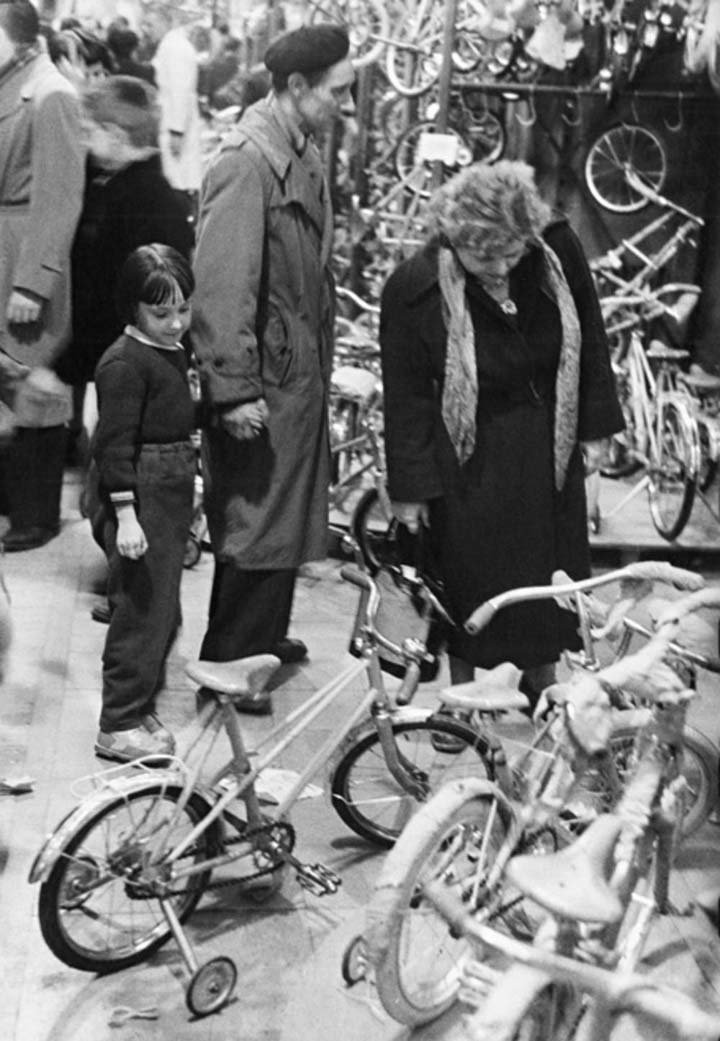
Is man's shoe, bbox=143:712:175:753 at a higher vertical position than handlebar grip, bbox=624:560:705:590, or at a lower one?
lower

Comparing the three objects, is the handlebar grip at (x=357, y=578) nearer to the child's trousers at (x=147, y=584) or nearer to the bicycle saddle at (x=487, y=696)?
the bicycle saddle at (x=487, y=696)

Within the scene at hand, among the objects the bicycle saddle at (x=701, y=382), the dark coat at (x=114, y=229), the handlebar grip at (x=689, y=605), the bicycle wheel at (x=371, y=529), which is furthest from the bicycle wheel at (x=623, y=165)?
the handlebar grip at (x=689, y=605)

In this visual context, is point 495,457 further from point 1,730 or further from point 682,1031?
point 682,1031

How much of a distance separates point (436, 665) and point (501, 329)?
1.06 meters

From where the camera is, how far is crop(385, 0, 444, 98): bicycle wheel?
848cm

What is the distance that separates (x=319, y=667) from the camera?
551 centimetres

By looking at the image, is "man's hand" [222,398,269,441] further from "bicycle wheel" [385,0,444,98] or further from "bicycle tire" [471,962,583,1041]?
"bicycle wheel" [385,0,444,98]

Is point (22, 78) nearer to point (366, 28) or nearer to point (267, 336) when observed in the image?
point (267, 336)

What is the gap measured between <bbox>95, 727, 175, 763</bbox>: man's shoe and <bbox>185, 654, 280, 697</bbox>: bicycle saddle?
1051 mm

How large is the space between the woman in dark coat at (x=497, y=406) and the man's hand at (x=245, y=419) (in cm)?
42

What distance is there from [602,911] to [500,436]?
2.19 metres

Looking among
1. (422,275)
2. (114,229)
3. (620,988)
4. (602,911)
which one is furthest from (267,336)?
(620,988)

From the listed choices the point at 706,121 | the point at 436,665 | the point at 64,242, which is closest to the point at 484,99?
the point at 706,121

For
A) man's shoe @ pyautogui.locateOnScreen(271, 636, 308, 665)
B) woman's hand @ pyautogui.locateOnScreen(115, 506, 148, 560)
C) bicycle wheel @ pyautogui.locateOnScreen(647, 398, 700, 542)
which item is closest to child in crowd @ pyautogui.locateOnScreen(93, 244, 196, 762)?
woman's hand @ pyautogui.locateOnScreen(115, 506, 148, 560)
